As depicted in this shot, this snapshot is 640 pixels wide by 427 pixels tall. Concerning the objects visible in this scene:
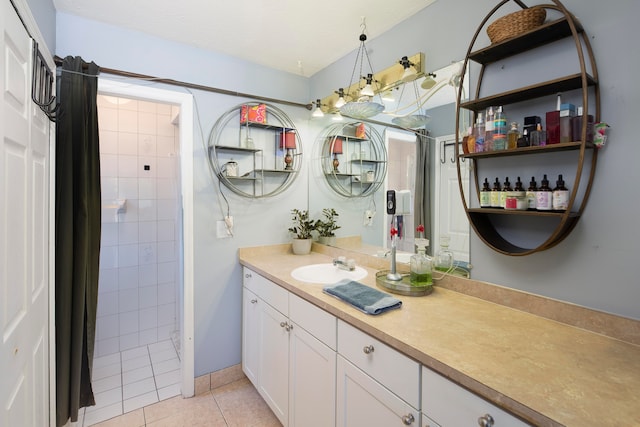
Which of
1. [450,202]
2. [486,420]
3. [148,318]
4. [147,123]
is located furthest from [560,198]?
[148,318]

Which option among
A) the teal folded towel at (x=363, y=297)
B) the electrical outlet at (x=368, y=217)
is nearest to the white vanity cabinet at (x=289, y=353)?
the teal folded towel at (x=363, y=297)

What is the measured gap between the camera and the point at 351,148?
2.21m

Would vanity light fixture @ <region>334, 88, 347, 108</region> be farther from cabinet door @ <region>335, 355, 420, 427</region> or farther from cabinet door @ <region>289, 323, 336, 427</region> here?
cabinet door @ <region>335, 355, 420, 427</region>

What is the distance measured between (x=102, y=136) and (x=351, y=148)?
6.97 feet

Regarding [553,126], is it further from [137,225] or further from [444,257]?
[137,225]

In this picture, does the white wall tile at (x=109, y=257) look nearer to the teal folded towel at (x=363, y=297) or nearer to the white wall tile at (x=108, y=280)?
the white wall tile at (x=108, y=280)

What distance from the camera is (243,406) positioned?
6.51 ft

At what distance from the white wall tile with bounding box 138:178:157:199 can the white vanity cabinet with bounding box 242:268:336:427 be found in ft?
4.45

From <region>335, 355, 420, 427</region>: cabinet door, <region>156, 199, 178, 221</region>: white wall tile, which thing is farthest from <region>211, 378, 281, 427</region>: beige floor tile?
<region>156, 199, 178, 221</region>: white wall tile

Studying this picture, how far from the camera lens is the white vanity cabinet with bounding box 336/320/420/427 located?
95 cm

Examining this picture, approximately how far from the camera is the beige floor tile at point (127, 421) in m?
1.81

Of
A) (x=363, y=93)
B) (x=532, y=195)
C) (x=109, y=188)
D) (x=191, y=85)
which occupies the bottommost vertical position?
(x=532, y=195)

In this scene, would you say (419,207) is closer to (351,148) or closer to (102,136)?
(351,148)

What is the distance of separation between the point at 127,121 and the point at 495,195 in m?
2.92
